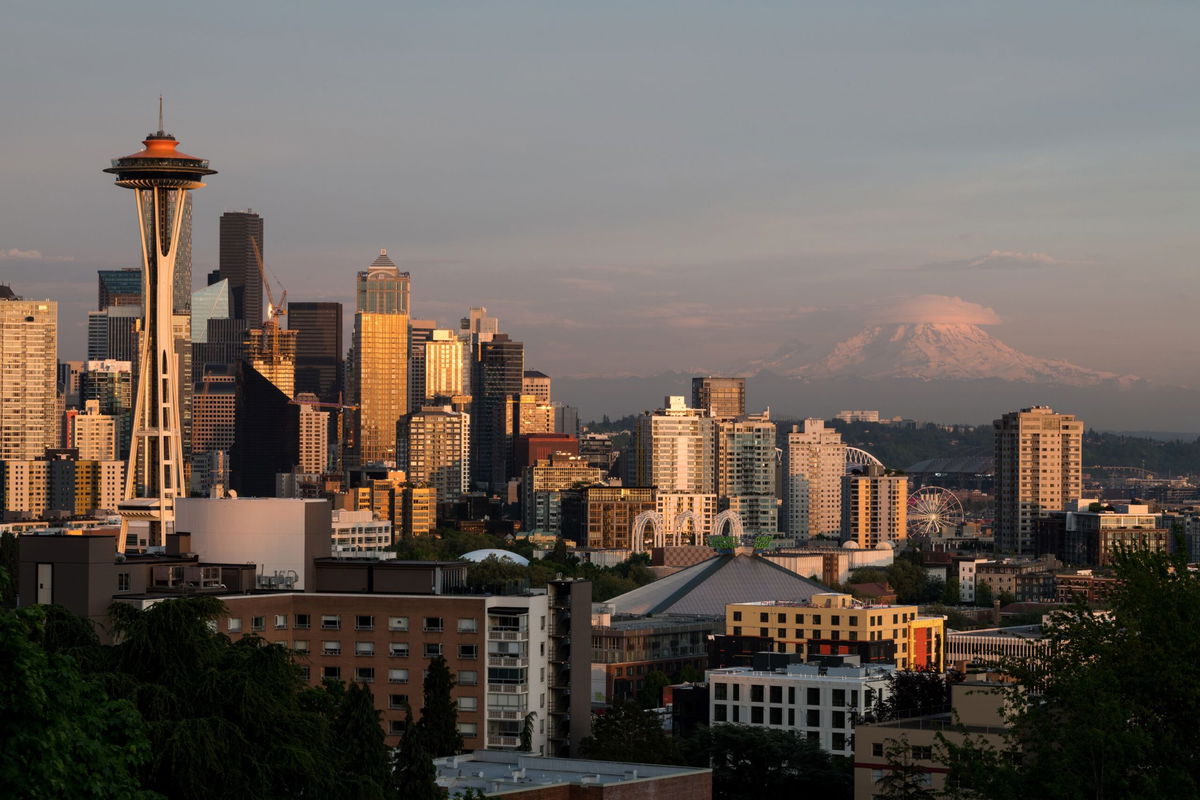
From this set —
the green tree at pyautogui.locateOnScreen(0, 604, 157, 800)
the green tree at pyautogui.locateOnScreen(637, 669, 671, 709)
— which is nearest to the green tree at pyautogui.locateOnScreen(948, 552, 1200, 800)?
the green tree at pyautogui.locateOnScreen(0, 604, 157, 800)

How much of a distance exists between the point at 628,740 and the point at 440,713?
293 inches

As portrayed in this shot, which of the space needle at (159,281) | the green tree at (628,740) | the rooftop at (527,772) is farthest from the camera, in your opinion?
the space needle at (159,281)

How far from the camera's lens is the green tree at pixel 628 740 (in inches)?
2739

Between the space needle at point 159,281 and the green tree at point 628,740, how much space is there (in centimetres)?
9789

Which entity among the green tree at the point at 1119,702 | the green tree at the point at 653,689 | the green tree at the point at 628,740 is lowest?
the green tree at the point at 653,689

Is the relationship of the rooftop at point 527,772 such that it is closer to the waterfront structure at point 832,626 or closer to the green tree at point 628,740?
the green tree at point 628,740

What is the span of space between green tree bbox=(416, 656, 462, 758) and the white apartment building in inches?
1566

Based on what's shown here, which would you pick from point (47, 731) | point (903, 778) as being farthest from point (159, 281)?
point (47, 731)

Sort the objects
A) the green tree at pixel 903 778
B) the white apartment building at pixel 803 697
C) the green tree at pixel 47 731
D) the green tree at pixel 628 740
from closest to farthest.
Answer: the green tree at pixel 47 731 < the green tree at pixel 903 778 < the green tree at pixel 628 740 < the white apartment building at pixel 803 697

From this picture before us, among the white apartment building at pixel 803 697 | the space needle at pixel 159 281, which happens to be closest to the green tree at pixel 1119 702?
the white apartment building at pixel 803 697

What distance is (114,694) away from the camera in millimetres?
33438

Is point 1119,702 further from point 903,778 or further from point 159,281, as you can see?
point 159,281

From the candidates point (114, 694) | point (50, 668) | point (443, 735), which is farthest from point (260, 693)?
point (443, 735)

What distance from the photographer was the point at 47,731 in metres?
25.0
